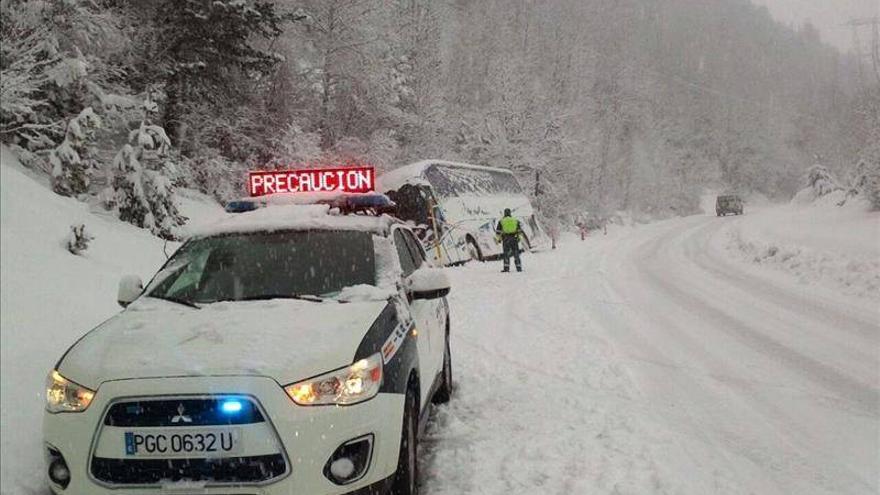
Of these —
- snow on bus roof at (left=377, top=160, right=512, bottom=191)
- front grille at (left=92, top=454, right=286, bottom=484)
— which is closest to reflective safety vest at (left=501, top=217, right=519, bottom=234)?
snow on bus roof at (left=377, top=160, right=512, bottom=191)

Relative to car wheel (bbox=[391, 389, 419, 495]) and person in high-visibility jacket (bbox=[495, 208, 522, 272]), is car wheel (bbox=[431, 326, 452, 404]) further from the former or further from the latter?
person in high-visibility jacket (bbox=[495, 208, 522, 272])

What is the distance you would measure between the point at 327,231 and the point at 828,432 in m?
4.24

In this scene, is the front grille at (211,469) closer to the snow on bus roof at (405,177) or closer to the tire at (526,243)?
the snow on bus roof at (405,177)

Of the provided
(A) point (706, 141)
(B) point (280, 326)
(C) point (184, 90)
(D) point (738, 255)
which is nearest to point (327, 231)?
(B) point (280, 326)

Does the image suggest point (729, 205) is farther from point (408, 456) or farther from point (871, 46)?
point (408, 456)

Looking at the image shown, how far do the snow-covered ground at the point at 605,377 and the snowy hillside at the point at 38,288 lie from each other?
0.8 inches

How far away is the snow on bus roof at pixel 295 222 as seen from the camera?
487cm

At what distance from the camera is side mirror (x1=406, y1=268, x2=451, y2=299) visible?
4504 millimetres

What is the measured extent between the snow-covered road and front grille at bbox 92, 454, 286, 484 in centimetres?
146

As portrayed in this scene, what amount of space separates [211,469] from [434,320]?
2703mm

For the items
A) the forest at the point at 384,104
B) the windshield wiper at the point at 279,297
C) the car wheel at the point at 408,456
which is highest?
the forest at the point at 384,104

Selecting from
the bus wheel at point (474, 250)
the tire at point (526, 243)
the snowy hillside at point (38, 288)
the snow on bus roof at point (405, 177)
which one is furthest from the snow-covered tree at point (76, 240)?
the tire at point (526, 243)

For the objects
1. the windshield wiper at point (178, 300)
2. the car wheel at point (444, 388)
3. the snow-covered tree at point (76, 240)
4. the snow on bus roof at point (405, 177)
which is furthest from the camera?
the snow on bus roof at point (405, 177)

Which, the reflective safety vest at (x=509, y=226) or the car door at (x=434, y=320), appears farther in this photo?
the reflective safety vest at (x=509, y=226)
